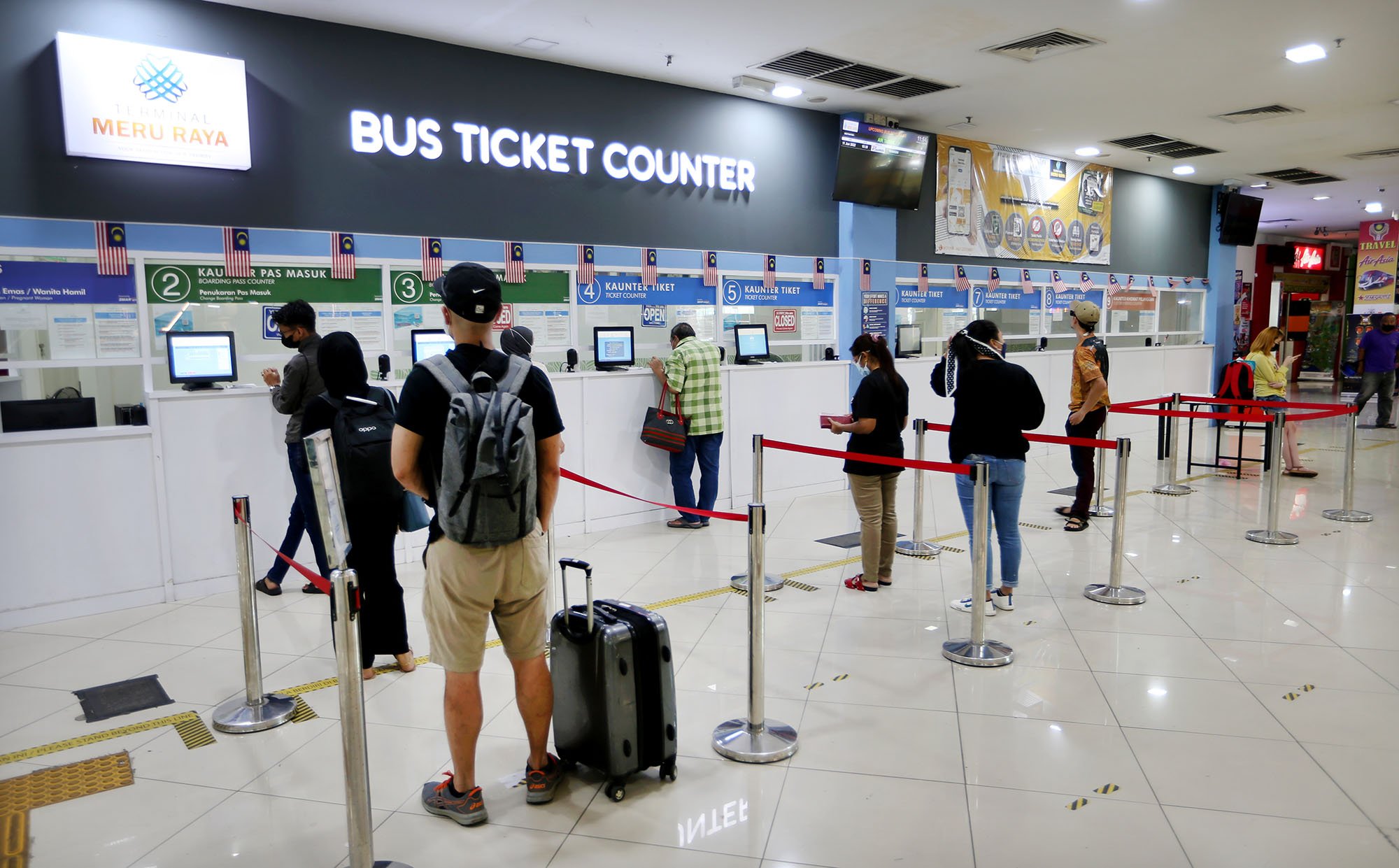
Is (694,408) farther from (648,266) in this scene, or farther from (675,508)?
(675,508)

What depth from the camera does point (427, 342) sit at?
5.81 metres

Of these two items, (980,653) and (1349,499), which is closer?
(980,653)

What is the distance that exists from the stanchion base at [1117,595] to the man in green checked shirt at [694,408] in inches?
111

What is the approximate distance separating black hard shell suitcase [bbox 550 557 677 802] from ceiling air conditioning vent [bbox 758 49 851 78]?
534 centimetres

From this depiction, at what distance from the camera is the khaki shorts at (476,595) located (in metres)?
2.54

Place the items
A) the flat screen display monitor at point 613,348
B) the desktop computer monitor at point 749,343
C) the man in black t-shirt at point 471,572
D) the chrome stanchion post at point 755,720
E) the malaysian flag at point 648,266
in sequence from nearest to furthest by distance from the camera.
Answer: the man in black t-shirt at point 471,572 < the chrome stanchion post at point 755,720 < the flat screen display monitor at point 613,348 < the malaysian flag at point 648,266 < the desktop computer monitor at point 749,343

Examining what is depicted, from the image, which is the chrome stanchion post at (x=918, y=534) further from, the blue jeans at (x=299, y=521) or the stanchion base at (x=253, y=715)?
the stanchion base at (x=253, y=715)

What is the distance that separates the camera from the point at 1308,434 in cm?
1187

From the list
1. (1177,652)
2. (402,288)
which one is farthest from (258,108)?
(1177,652)

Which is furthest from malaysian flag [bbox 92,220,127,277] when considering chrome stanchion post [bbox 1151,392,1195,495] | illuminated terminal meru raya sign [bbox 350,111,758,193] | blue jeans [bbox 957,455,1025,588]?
chrome stanchion post [bbox 1151,392,1195,495]

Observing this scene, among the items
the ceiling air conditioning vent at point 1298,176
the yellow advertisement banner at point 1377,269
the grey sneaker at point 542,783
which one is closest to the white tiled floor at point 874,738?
the grey sneaker at point 542,783

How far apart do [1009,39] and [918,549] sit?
3874mm

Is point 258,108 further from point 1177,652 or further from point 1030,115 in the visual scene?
point 1030,115

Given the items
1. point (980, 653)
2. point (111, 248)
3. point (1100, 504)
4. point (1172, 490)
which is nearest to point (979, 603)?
point (980, 653)
